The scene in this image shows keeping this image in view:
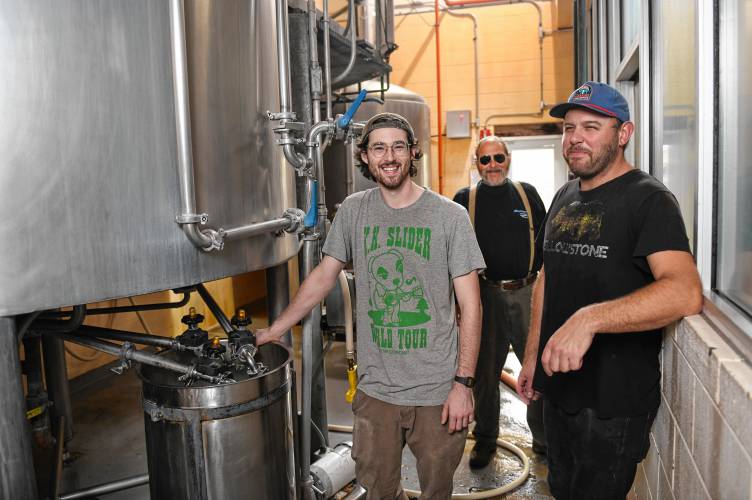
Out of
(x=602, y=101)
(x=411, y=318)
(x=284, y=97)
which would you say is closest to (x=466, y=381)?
(x=411, y=318)

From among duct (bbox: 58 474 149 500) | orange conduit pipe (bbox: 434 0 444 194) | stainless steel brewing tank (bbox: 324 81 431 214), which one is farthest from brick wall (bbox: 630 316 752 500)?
orange conduit pipe (bbox: 434 0 444 194)

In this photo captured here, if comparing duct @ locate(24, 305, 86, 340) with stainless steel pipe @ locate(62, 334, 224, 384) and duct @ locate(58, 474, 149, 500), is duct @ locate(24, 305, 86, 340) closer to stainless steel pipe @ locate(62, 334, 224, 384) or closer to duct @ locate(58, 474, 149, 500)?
stainless steel pipe @ locate(62, 334, 224, 384)

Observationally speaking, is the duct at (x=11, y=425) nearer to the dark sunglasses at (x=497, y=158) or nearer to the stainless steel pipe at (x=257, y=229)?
the stainless steel pipe at (x=257, y=229)

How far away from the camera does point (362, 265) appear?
1802 mm

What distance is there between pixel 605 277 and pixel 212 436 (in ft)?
3.90

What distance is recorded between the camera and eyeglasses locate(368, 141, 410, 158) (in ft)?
5.61

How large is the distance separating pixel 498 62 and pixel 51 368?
5966mm

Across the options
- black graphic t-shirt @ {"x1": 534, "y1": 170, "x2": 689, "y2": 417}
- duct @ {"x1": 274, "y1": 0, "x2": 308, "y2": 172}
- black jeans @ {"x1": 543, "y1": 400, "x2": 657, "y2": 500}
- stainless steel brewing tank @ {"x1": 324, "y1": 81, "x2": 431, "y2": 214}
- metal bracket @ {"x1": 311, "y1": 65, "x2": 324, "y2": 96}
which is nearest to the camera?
black graphic t-shirt @ {"x1": 534, "y1": 170, "x2": 689, "y2": 417}

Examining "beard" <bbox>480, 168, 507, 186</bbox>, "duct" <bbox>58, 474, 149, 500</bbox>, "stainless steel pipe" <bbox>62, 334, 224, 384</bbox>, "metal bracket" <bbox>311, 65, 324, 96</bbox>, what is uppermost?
"metal bracket" <bbox>311, 65, 324, 96</bbox>

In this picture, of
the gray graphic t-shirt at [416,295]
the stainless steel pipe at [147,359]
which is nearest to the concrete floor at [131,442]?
the gray graphic t-shirt at [416,295]

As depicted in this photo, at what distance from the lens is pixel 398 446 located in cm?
181

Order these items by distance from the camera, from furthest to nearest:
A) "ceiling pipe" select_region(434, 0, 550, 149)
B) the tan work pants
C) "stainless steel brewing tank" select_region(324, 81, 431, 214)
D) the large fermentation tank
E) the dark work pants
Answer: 1. "ceiling pipe" select_region(434, 0, 550, 149)
2. "stainless steel brewing tank" select_region(324, 81, 431, 214)
3. the dark work pants
4. the tan work pants
5. the large fermentation tank

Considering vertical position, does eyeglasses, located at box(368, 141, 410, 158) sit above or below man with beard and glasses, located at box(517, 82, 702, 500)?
above

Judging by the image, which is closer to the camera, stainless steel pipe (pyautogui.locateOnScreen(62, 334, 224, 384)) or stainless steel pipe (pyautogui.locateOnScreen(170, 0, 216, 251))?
stainless steel pipe (pyautogui.locateOnScreen(170, 0, 216, 251))
